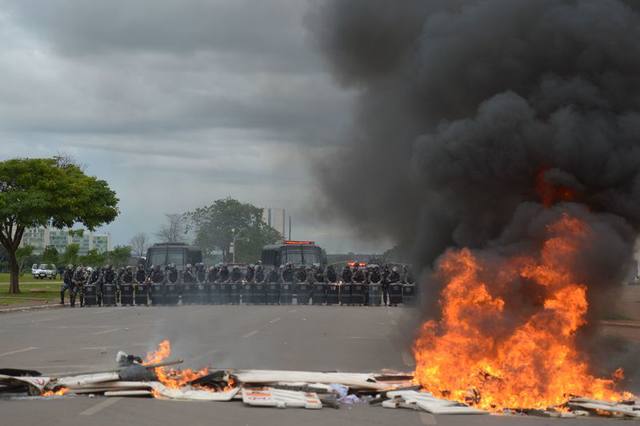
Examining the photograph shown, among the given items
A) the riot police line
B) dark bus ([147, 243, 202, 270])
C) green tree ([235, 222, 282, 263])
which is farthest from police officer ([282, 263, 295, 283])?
green tree ([235, 222, 282, 263])

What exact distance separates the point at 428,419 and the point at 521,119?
3.84 metres

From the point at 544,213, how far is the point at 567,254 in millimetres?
561

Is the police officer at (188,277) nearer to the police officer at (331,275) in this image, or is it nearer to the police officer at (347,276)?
the police officer at (331,275)

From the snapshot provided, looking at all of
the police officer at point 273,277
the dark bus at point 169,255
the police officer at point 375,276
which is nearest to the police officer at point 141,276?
the dark bus at point 169,255

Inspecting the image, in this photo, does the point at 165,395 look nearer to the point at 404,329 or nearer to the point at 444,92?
the point at 444,92

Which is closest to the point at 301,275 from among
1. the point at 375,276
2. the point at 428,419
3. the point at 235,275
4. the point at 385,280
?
the point at 235,275

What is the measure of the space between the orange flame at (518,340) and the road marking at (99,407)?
11.6 feet

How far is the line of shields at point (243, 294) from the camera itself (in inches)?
1356

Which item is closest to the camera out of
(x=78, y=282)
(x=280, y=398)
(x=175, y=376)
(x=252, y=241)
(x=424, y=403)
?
(x=424, y=403)

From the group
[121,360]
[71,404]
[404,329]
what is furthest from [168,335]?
[71,404]

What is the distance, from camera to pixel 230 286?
3550cm

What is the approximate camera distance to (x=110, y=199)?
47719 millimetres

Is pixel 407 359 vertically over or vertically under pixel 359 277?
under

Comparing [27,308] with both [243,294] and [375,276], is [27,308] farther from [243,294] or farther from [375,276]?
[375,276]
